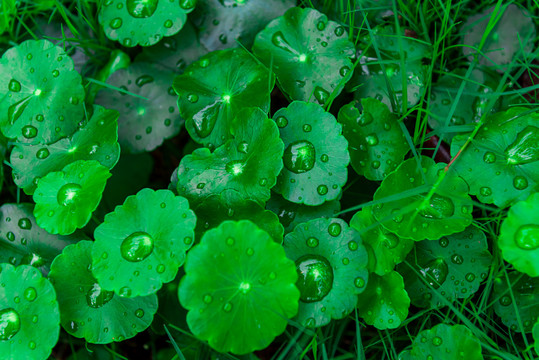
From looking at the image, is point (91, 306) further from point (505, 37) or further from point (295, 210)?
point (505, 37)

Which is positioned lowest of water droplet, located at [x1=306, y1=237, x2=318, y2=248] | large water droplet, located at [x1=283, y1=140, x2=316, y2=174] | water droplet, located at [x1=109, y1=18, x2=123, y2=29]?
water droplet, located at [x1=306, y1=237, x2=318, y2=248]

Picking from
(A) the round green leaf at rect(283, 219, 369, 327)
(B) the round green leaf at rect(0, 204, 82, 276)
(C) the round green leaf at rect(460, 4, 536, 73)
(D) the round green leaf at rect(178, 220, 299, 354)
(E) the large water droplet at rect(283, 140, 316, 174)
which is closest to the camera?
(D) the round green leaf at rect(178, 220, 299, 354)

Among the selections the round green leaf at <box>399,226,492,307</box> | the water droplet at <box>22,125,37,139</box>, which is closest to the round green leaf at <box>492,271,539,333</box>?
the round green leaf at <box>399,226,492,307</box>

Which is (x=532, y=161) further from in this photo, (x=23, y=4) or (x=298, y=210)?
(x=23, y=4)

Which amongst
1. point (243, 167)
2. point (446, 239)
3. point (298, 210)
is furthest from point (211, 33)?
point (446, 239)

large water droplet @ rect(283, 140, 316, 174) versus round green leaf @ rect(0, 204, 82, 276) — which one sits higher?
large water droplet @ rect(283, 140, 316, 174)

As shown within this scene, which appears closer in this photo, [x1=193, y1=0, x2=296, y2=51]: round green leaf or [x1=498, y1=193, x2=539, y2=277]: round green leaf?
[x1=498, y1=193, x2=539, y2=277]: round green leaf

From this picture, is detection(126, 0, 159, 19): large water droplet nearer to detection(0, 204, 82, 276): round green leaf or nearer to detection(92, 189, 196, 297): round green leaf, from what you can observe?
A: detection(92, 189, 196, 297): round green leaf

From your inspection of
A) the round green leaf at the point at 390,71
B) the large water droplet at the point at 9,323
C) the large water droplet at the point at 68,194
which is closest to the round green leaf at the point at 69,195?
the large water droplet at the point at 68,194

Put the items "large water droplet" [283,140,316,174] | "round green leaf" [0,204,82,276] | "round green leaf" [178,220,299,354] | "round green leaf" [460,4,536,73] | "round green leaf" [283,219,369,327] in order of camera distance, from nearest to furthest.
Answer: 1. "round green leaf" [178,220,299,354]
2. "round green leaf" [283,219,369,327]
3. "large water droplet" [283,140,316,174]
4. "round green leaf" [0,204,82,276]
5. "round green leaf" [460,4,536,73]
